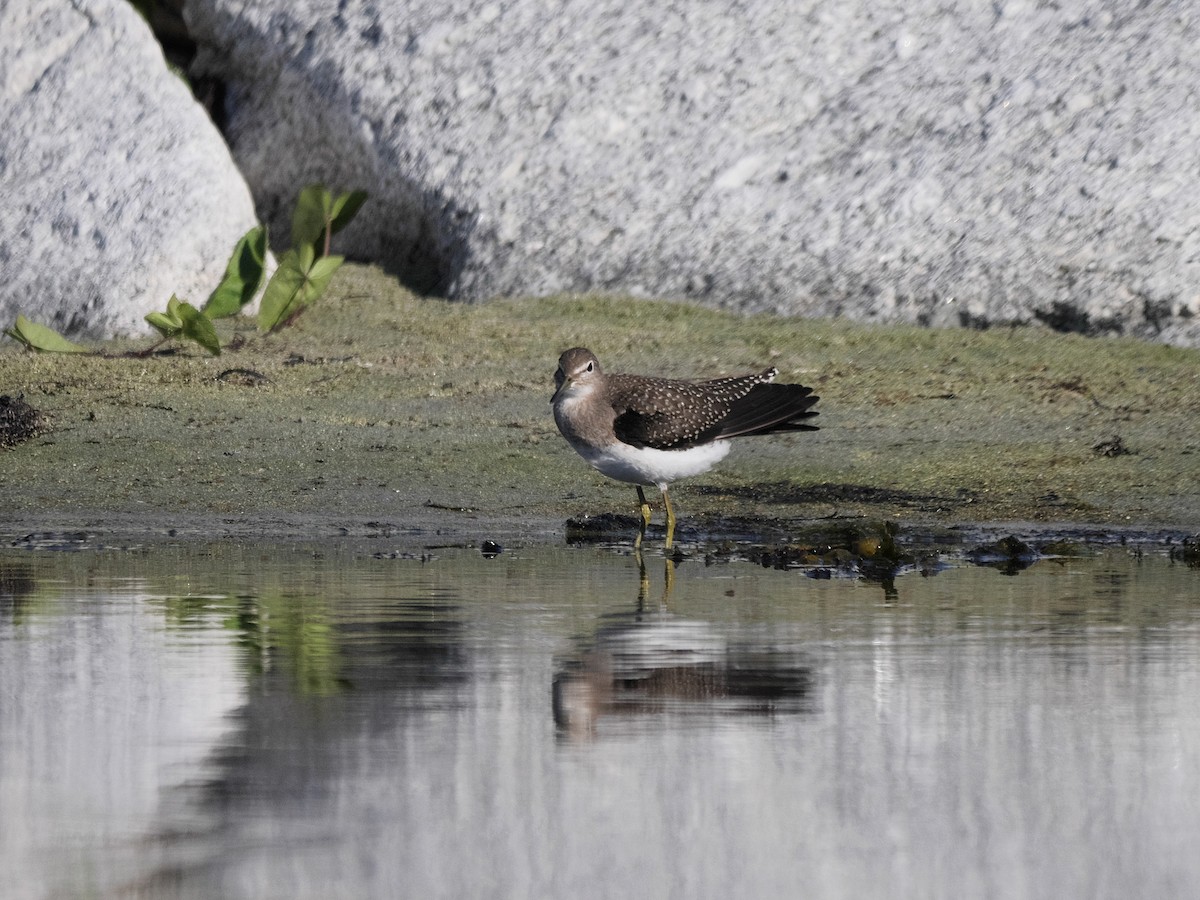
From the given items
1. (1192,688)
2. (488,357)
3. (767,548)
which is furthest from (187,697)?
(488,357)

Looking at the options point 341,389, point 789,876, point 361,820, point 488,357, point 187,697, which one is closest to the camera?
point 789,876

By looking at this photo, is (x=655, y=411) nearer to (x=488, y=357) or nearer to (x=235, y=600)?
(x=235, y=600)

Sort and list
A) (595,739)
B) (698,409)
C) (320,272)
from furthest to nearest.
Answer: (320,272) < (698,409) < (595,739)

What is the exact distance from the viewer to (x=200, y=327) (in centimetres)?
1213

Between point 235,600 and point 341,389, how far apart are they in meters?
4.97

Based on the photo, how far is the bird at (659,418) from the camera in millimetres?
8633

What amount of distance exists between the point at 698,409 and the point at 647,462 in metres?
0.44

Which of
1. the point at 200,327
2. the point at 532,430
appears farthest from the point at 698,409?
the point at 200,327

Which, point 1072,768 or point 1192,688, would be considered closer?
point 1072,768

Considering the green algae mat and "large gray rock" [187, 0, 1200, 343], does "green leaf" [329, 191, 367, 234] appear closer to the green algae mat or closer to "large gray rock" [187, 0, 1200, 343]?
the green algae mat

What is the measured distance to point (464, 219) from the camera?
46.9 feet

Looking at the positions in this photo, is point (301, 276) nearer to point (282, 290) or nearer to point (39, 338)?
point (282, 290)

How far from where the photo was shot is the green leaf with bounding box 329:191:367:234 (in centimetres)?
1386

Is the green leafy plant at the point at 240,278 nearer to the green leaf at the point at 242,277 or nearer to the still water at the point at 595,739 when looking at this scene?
the green leaf at the point at 242,277
